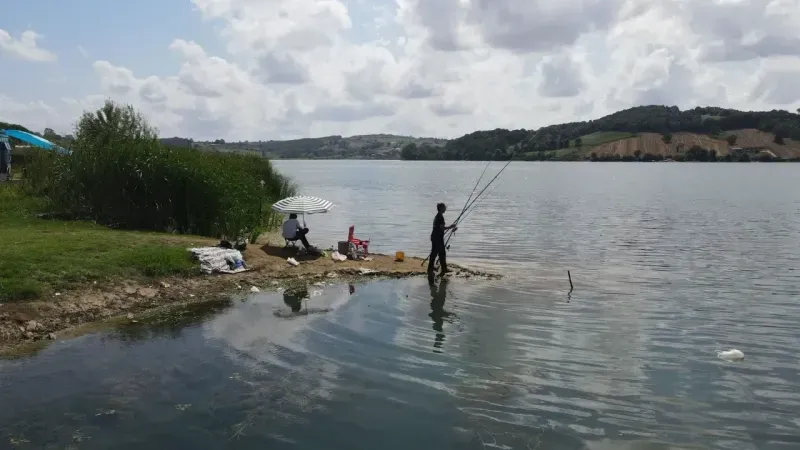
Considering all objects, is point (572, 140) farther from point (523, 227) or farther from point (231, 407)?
point (231, 407)

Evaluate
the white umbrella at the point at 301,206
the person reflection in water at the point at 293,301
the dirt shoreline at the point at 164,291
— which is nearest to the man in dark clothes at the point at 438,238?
the dirt shoreline at the point at 164,291

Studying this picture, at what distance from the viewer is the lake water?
28.1ft

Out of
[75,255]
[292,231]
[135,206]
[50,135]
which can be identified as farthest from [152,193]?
[50,135]

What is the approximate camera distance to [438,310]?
Answer: 15391mm

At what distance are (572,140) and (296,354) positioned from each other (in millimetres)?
158652

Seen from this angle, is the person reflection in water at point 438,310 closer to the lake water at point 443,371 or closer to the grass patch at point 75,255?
the lake water at point 443,371

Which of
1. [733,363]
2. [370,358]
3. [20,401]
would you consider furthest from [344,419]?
[733,363]

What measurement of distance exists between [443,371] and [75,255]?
32.4 feet

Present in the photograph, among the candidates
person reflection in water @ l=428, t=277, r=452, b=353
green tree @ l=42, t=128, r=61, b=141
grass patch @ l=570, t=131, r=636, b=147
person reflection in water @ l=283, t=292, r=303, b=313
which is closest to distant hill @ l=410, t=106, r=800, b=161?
grass patch @ l=570, t=131, r=636, b=147

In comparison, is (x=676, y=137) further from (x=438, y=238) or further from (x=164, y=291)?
(x=164, y=291)

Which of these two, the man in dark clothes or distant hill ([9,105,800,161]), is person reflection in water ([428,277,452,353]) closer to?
the man in dark clothes

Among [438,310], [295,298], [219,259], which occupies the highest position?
[219,259]

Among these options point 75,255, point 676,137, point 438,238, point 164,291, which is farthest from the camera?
point 676,137

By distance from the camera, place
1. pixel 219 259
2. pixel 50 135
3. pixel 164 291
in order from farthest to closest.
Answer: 1. pixel 50 135
2. pixel 219 259
3. pixel 164 291
